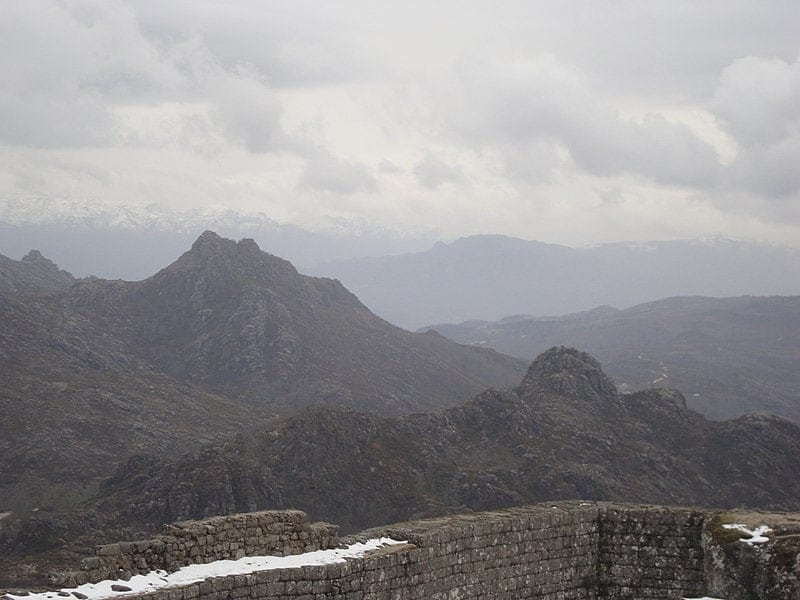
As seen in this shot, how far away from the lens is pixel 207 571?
17.6 m

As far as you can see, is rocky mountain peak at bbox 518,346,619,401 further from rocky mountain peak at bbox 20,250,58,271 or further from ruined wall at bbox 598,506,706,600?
rocky mountain peak at bbox 20,250,58,271

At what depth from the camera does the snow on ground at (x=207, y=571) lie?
15.6m

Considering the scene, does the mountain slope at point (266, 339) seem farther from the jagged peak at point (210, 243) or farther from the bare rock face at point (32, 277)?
the bare rock face at point (32, 277)

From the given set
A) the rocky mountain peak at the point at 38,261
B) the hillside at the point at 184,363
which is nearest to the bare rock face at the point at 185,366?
the hillside at the point at 184,363

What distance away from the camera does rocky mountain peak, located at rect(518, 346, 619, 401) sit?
9769 centimetres

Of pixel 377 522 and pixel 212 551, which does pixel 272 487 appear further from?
pixel 212 551

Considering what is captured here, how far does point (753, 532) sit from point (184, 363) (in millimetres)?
109201

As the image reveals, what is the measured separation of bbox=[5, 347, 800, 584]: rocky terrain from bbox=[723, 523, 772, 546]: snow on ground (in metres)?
44.7

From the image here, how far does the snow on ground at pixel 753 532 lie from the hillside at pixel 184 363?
6047 cm

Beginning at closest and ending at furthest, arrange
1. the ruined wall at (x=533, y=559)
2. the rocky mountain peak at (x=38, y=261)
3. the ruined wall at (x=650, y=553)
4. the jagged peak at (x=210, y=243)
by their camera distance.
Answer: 1. the ruined wall at (x=533, y=559)
2. the ruined wall at (x=650, y=553)
3. the jagged peak at (x=210, y=243)
4. the rocky mountain peak at (x=38, y=261)

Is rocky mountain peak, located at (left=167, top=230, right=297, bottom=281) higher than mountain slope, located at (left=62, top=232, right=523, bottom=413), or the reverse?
rocky mountain peak, located at (left=167, top=230, right=297, bottom=281)

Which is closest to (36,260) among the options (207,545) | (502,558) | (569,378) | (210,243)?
(210,243)

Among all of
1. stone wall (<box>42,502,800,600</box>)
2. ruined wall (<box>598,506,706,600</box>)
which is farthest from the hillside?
ruined wall (<box>598,506,706,600</box>)

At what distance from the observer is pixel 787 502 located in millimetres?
77875
